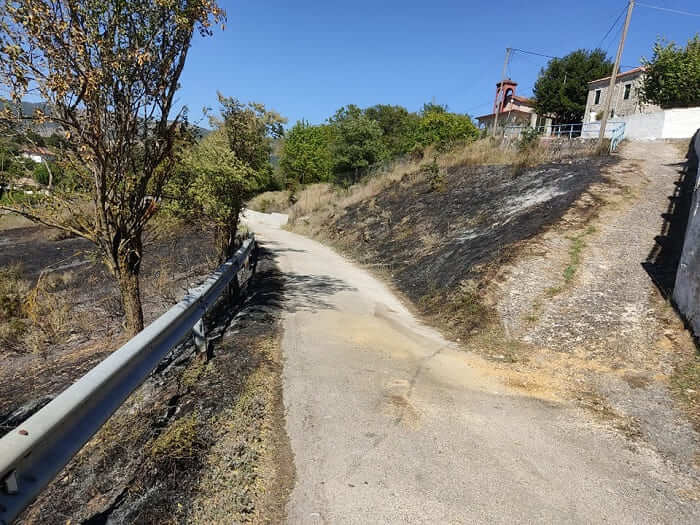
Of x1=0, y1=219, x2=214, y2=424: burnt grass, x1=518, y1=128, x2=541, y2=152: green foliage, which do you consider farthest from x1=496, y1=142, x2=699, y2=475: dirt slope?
x1=518, y1=128, x2=541, y2=152: green foliage

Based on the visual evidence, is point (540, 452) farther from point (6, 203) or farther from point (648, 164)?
point (648, 164)

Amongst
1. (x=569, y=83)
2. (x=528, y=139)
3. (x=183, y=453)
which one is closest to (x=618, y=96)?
(x=569, y=83)

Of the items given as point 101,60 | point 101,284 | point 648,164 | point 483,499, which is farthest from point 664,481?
point 648,164

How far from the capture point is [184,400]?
4512 mm

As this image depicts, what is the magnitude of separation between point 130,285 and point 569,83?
54.1m

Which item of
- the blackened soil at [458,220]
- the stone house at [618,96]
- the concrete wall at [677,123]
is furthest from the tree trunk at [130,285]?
the stone house at [618,96]

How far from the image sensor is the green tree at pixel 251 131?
916 cm

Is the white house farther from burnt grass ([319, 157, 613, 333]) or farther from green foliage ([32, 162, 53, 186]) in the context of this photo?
burnt grass ([319, 157, 613, 333])

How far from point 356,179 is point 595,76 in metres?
32.3

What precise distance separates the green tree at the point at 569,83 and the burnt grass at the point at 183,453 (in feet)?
173

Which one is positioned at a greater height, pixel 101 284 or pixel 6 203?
pixel 6 203

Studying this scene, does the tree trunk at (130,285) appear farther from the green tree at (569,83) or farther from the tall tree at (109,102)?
the green tree at (569,83)

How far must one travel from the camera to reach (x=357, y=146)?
3631 cm

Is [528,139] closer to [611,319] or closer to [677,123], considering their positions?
[677,123]
